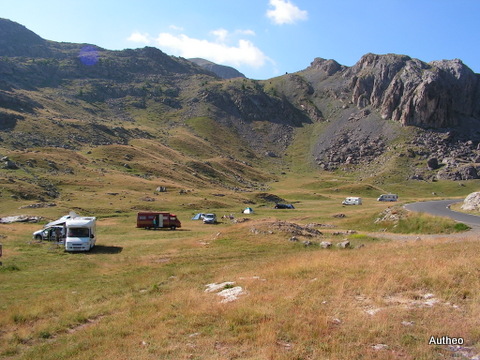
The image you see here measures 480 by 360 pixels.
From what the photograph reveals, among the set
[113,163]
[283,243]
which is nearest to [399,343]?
[283,243]

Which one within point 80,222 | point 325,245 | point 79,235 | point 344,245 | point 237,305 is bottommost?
point 79,235

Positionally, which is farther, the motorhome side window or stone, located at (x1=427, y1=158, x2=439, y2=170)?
stone, located at (x1=427, y1=158, x2=439, y2=170)

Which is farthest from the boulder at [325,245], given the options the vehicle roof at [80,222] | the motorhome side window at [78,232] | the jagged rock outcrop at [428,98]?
the jagged rock outcrop at [428,98]

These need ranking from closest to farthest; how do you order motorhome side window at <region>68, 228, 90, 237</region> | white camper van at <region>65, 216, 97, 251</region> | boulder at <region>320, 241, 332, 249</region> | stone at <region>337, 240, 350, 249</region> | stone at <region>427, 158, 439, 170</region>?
1. stone at <region>337, 240, 350, 249</region>
2. boulder at <region>320, 241, 332, 249</region>
3. white camper van at <region>65, 216, 97, 251</region>
4. motorhome side window at <region>68, 228, 90, 237</region>
5. stone at <region>427, 158, 439, 170</region>

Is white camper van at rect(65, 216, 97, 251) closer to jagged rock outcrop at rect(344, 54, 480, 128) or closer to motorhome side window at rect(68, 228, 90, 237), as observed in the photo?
motorhome side window at rect(68, 228, 90, 237)

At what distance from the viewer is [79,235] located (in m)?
32.4

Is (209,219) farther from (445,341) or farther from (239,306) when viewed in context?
(445,341)

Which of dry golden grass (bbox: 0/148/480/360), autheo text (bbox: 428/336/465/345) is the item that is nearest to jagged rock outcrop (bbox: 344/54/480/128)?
dry golden grass (bbox: 0/148/480/360)

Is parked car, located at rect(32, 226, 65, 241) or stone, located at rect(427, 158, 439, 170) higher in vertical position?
stone, located at rect(427, 158, 439, 170)

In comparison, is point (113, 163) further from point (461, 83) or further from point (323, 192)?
point (461, 83)

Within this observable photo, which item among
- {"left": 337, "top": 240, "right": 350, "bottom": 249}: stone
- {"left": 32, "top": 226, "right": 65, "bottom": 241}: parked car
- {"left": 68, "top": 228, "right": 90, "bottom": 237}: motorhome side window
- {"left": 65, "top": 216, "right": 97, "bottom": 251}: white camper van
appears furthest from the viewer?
{"left": 32, "top": 226, "right": 65, "bottom": 241}: parked car

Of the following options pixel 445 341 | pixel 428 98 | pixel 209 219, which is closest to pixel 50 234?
pixel 209 219

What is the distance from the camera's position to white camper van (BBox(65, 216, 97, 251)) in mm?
31766

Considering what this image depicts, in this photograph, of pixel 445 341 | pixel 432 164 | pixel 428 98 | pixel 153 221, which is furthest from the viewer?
pixel 428 98
